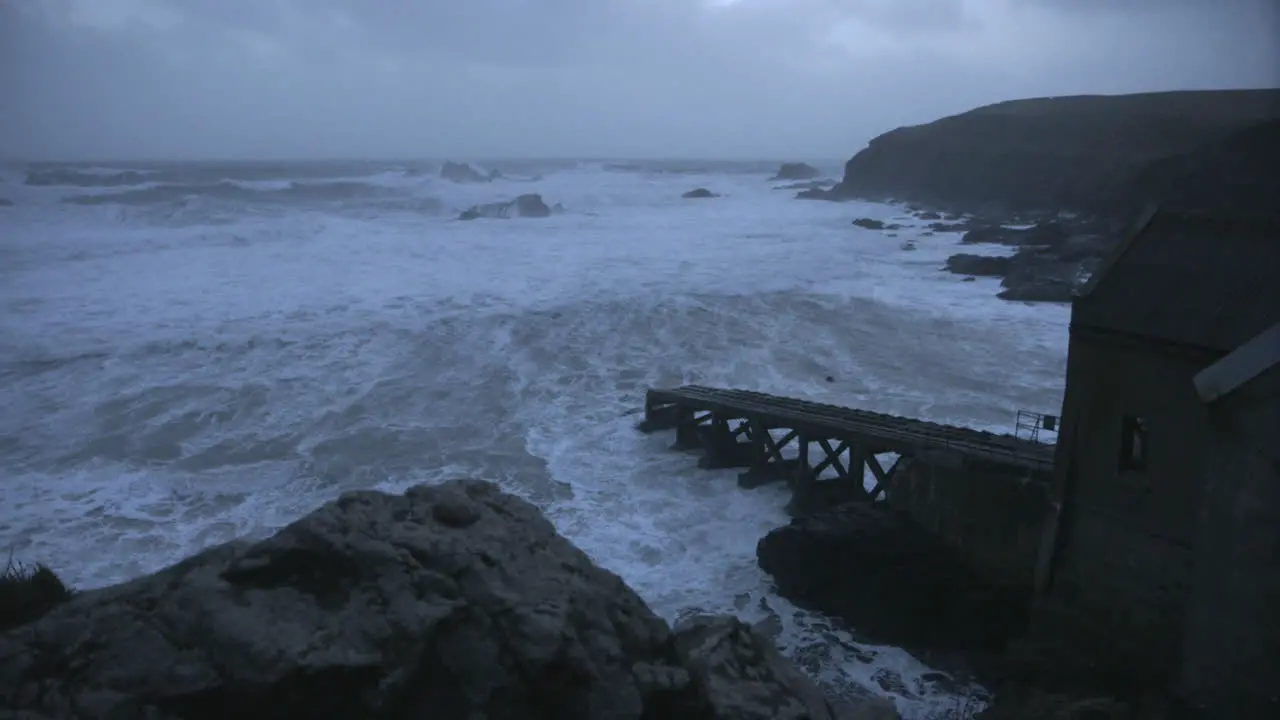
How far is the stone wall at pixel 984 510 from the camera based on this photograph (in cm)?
856

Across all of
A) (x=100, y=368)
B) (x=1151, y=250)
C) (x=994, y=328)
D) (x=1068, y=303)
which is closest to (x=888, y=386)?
(x=994, y=328)

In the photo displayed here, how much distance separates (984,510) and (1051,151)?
203 feet

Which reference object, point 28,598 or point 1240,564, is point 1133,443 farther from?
point 28,598

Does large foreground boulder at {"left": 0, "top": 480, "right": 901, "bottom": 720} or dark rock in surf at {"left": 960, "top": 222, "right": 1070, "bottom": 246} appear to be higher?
dark rock in surf at {"left": 960, "top": 222, "right": 1070, "bottom": 246}

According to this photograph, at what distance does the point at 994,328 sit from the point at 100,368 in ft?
64.5

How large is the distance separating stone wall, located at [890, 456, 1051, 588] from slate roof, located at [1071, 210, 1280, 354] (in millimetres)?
1913

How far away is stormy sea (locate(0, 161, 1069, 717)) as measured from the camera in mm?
10625

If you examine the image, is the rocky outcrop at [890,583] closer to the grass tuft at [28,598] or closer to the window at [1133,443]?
the window at [1133,443]

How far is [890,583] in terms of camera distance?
9008 millimetres

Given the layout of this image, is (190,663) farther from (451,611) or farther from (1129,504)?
(1129,504)

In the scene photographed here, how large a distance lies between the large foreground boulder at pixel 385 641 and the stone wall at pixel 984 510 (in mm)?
3927

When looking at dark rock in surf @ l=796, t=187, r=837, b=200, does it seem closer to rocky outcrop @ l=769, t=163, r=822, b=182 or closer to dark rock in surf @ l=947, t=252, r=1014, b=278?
rocky outcrop @ l=769, t=163, r=822, b=182

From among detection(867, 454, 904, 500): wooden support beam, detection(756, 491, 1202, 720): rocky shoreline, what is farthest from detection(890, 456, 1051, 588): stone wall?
detection(867, 454, 904, 500): wooden support beam

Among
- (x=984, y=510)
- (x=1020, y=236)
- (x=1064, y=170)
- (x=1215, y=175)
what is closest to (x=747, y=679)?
(x=984, y=510)
